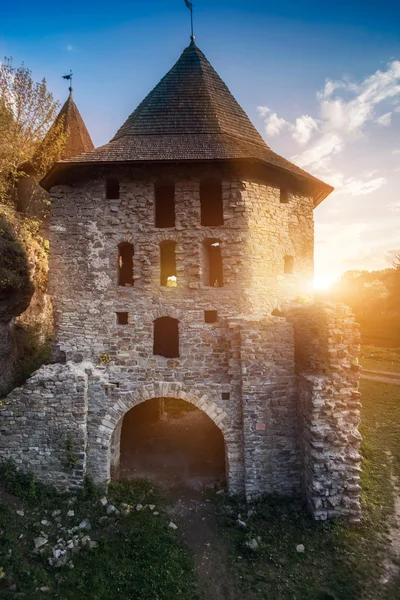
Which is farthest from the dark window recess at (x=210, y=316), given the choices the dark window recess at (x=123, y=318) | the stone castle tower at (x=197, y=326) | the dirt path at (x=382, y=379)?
the dirt path at (x=382, y=379)

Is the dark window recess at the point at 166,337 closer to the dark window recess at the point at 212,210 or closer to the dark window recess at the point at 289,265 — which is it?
the dark window recess at the point at 212,210

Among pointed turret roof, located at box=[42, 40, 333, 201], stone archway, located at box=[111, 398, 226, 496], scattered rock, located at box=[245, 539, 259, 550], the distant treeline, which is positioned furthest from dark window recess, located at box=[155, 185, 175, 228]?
the distant treeline

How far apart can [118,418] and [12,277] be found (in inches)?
220

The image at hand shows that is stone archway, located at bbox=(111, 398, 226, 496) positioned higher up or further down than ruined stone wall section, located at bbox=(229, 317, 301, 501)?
further down

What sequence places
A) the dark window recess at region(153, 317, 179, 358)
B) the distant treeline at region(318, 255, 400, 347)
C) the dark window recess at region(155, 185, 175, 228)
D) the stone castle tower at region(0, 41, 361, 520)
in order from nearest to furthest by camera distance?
the stone castle tower at region(0, 41, 361, 520), the dark window recess at region(155, 185, 175, 228), the dark window recess at region(153, 317, 179, 358), the distant treeline at region(318, 255, 400, 347)

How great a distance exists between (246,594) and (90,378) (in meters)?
6.95

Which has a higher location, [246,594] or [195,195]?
[195,195]

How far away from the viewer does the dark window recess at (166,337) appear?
15116 millimetres

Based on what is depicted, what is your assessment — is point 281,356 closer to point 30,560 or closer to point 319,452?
point 319,452

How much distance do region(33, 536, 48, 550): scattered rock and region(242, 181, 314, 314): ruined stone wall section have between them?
28.2ft

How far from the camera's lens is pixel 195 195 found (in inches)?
432

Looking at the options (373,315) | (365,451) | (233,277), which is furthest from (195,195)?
(373,315)

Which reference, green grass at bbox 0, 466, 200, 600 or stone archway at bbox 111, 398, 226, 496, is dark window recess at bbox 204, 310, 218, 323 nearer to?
stone archway at bbox 111, 398, 226, 496

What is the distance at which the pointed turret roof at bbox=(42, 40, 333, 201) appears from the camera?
1075 centimetres
